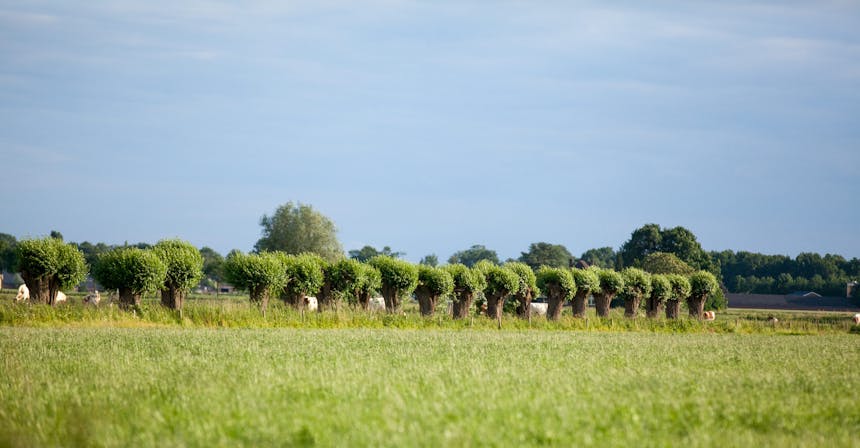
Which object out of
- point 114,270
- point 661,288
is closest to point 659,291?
point 661,288

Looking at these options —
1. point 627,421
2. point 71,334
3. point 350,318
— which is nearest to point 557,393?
point 627,421

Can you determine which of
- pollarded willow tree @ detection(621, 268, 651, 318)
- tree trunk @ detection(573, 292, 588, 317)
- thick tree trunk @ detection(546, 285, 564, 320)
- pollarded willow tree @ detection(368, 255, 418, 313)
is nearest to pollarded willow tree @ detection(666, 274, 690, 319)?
pollarded willow tree @ detection(621, 268, 651, 318)

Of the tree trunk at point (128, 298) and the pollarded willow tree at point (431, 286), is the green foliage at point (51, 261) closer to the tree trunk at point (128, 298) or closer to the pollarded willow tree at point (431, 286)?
the tree trunk at point (128, 298)

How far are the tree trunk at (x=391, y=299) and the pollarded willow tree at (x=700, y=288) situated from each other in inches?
1276

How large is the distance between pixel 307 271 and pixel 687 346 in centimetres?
2803

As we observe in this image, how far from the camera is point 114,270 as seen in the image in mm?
48625

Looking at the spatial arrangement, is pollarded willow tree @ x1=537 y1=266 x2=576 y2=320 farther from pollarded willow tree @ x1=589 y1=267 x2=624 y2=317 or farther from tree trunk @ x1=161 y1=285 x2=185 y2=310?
tree trunk @ x1=161 y1=285 x2=185 y2=310

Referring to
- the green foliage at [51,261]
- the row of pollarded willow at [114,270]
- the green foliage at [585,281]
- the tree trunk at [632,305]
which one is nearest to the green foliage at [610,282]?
the green foliage at [585,281]

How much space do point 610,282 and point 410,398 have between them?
58640 mm

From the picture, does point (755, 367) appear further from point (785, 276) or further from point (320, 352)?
point (785, 276)

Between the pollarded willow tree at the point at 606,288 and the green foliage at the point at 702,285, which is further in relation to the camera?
the green foliage at the point at 702,285

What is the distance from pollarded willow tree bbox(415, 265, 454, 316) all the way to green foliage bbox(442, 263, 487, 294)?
1077 millimetres

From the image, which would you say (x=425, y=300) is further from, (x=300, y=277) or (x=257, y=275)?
(x=257, y=275)

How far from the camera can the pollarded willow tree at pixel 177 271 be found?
50594 millimetres
